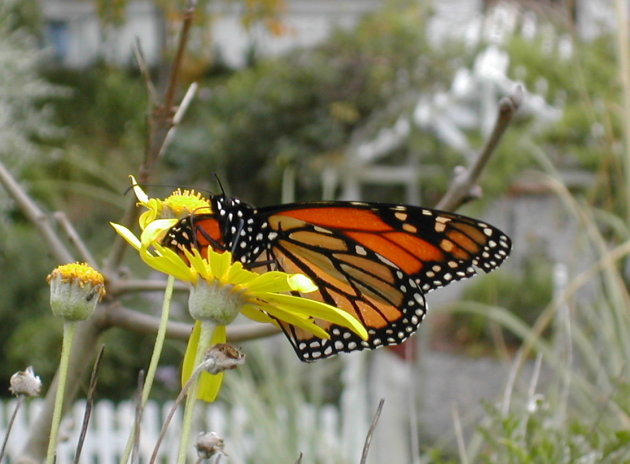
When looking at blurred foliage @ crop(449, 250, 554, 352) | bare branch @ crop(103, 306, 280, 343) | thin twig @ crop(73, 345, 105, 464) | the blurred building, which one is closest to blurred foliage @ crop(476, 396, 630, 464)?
bare branch @ crop(103, 306, 280, 343)

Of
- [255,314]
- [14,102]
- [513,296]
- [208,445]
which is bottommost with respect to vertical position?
[208,445]

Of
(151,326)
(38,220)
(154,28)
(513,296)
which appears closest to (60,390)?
(151,326)

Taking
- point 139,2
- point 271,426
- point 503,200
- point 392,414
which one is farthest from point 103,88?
point 271,426

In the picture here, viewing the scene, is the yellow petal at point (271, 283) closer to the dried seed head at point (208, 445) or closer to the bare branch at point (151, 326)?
the dried seed head at point (208, 445)

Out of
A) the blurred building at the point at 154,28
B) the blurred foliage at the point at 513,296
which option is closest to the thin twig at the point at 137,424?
the blurred foliage at the point at 513,296

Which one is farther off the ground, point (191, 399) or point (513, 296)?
point (513, 296)

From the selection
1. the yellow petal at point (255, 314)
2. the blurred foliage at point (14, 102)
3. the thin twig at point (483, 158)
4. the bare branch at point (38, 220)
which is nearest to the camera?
the yellow petal at point (255, 314)

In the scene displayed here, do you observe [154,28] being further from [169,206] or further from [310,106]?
[169,206]

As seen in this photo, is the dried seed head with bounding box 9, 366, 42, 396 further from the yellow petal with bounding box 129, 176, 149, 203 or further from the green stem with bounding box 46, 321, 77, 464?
the yellow petal with bounding box 129, 176, 149, 203
